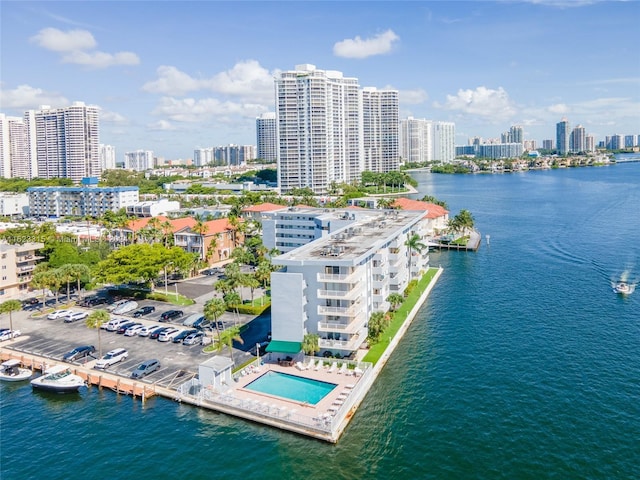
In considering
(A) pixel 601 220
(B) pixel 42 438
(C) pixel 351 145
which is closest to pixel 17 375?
(B) pixel 42 438

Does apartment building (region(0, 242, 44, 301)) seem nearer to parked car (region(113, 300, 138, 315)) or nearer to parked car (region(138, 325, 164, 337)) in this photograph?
parked car (region(113, 300, 138, 315))

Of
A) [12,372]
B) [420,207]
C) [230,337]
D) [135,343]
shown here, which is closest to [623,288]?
[230,337]

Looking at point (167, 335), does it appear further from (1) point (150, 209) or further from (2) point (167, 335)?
(1) point (150, 209)

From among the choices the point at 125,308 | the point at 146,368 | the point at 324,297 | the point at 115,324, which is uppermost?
the point at 324,297

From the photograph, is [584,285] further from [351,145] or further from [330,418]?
[351,145]

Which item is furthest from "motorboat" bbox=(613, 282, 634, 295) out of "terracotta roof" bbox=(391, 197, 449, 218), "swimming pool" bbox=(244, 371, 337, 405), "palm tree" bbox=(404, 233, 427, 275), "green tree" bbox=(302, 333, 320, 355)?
"terracotta roof" bbox=(391, 197, 449, 218)

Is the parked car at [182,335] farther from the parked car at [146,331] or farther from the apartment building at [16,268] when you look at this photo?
the apartment building at [16,268]

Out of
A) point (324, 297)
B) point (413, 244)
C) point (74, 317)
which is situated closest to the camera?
point (324, 297)

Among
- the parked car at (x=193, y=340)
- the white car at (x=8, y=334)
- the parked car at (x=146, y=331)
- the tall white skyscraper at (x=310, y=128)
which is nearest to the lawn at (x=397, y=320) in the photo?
the parked car at (x=193, y=340)
